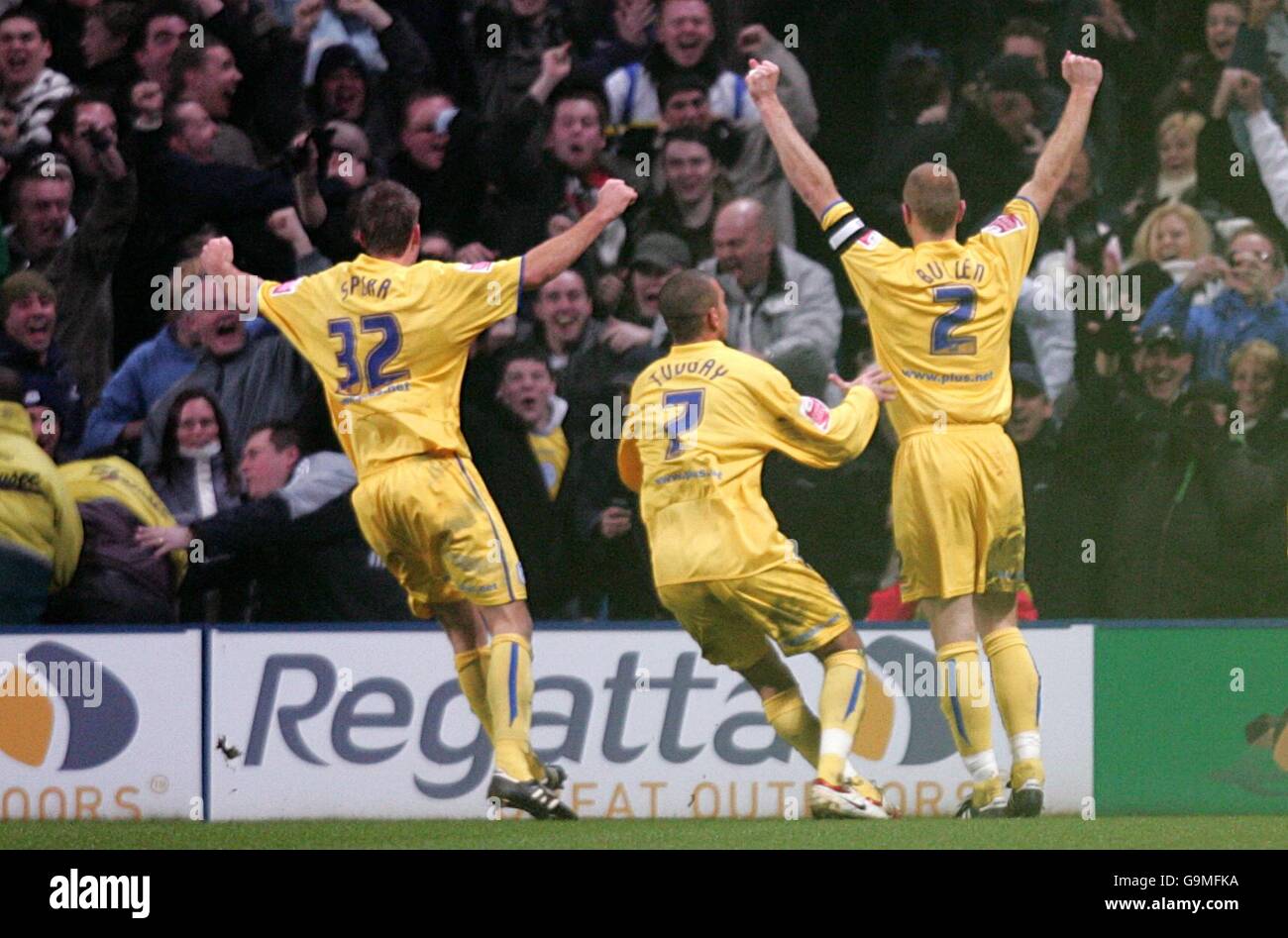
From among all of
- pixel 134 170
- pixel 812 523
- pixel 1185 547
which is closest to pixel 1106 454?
pixel 1185 547

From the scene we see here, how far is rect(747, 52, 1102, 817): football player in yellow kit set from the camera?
27.4 feet

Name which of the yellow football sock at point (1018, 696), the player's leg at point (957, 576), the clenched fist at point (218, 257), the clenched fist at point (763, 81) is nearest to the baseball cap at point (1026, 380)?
the player's leg at point (957, 576)

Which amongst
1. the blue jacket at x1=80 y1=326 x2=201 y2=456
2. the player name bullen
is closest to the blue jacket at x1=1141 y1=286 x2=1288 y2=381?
the player name bullen

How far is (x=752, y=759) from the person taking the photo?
29.0 ft

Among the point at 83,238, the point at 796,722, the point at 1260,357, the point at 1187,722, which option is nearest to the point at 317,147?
the point at 83,238

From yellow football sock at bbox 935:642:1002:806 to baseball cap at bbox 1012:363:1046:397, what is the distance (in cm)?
146

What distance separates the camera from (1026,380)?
368 inches

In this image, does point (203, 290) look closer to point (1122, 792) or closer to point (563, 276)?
point (563, 276)

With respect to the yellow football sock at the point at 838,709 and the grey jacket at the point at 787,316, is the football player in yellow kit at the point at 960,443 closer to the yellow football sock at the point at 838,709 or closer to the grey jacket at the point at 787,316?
the yellow football sock at the point at 838,709

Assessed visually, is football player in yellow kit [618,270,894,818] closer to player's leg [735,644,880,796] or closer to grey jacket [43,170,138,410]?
player's leg [735,644,880,796]

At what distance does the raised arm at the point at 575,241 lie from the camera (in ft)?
26.8

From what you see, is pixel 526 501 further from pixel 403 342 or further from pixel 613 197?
pixel 613 197

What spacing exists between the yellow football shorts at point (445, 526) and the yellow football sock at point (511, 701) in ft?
0.64

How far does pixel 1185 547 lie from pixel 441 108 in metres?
3.73
